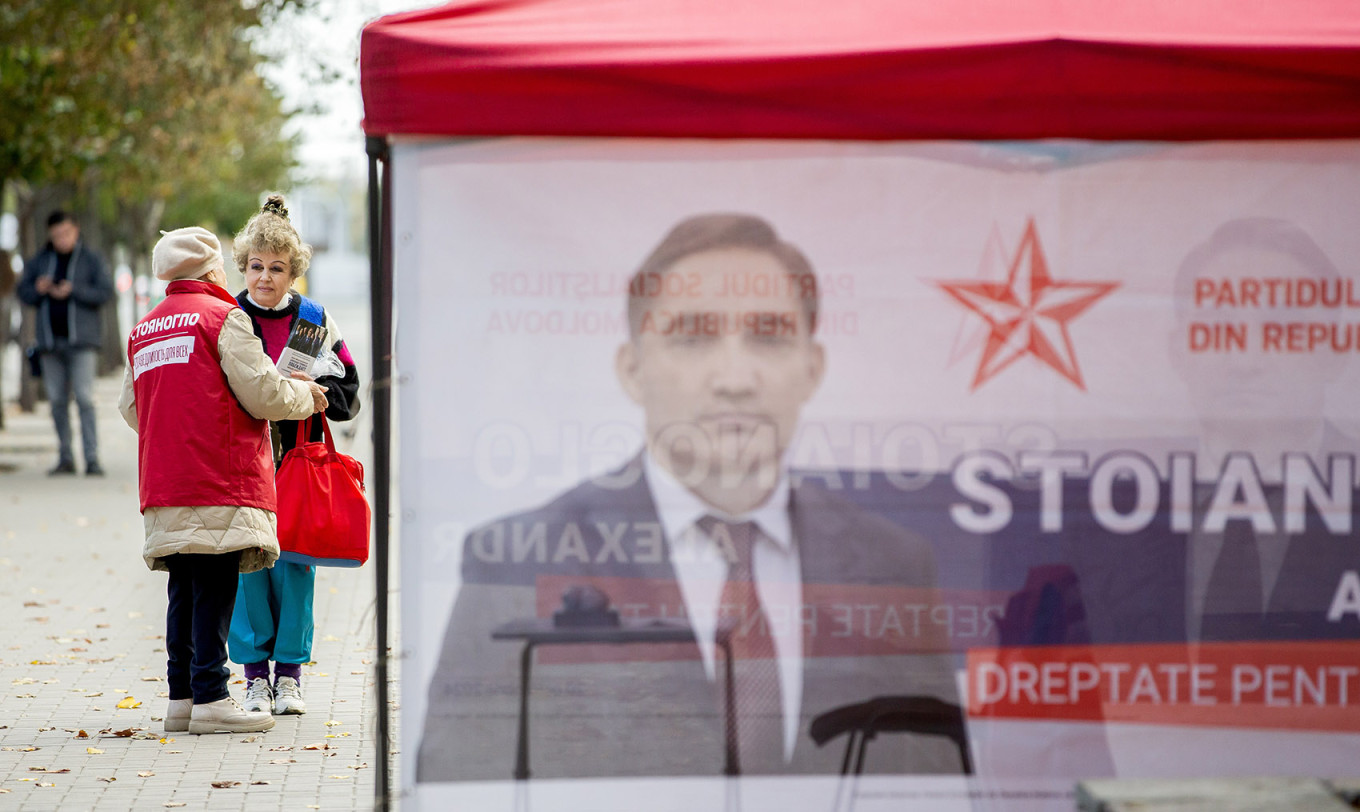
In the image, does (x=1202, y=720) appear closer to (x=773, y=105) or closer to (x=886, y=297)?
(x=886, y=297)

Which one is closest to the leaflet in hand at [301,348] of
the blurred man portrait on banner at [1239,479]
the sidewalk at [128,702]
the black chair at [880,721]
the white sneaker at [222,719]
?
the sidewalk at [128,702]

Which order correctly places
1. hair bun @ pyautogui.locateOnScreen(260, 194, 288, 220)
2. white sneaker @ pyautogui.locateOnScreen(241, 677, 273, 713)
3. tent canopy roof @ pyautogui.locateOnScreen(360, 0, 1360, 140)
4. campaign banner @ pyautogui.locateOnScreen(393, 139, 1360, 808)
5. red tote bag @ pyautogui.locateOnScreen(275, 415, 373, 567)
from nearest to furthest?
tent canopy roof @ pyautogui.locateOnScreen(360, 0, 1360, 140) < campaign banner @ pyautogui.locateOnScreen(393, 139, 1360, 808) < red tote bag @ pyautogui.locateOnScreen(275, 415, 373, 567) < white sneaker @ pyautogui.locateOnScreen(241, 677, 273, 713) < hair bun @ pyautogui.locateOnScreen(260, 194, 288, 220)

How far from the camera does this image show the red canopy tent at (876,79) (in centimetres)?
392

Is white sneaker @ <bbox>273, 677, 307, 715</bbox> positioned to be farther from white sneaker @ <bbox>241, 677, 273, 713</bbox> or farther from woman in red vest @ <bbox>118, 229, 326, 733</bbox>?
woman in red vest @ <bbox>118, 229, 326, 733</bbox>

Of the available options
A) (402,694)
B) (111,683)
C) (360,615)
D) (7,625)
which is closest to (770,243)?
(402,694)

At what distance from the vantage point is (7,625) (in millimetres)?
8367

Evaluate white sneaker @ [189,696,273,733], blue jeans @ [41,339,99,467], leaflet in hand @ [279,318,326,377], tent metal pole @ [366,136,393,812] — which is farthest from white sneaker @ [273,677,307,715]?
blue jeans @ [41,339,99,467]

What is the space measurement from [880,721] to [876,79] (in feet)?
5.10

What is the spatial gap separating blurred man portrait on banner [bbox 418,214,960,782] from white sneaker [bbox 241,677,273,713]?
2.24 metres

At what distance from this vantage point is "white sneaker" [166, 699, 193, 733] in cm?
604

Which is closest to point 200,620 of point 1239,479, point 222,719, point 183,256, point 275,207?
point 222,719

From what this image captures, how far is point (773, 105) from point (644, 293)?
0.55 m

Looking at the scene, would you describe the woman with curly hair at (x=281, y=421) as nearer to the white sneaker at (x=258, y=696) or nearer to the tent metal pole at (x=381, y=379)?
the white sneaker at (x=258, y=696)

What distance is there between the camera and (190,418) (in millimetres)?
5539
